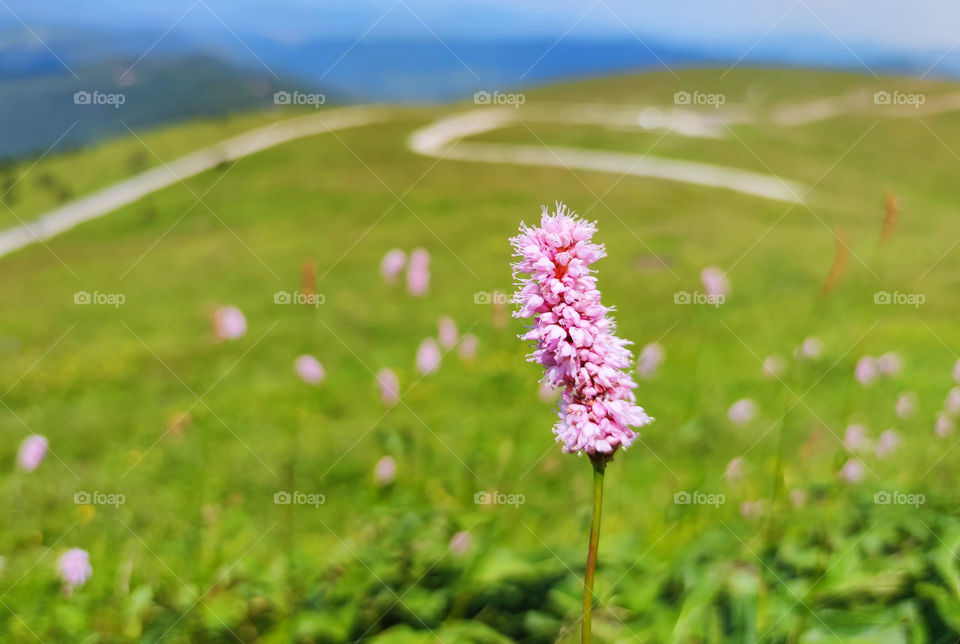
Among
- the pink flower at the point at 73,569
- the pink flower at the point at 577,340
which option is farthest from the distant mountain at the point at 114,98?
the pink flower at the point at 577,340

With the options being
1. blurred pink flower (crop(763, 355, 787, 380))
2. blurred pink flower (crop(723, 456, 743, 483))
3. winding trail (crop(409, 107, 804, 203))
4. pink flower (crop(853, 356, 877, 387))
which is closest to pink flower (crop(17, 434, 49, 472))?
blurred pink flower (crop(723, 456, 743, 483))

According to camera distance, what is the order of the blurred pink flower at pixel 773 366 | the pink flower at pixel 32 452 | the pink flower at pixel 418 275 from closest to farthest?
the pink flower at pixel 32 452
the pink flower at pixel 418 275
the blurred pink flower at pixel 773 366

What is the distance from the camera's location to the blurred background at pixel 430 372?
409 centimetres

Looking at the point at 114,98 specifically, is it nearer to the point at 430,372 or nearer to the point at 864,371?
the point at 430,372

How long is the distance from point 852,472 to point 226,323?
14.5 ft

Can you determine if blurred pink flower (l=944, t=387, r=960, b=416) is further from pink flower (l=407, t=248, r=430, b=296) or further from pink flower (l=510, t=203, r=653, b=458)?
pink flower (l=510, t=203, r=653, b=458)

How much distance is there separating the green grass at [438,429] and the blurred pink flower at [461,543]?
0.37ft

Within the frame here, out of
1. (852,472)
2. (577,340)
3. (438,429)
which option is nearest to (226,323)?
(577,340)

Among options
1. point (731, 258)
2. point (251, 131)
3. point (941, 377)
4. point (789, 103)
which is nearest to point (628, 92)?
point (789, 103)

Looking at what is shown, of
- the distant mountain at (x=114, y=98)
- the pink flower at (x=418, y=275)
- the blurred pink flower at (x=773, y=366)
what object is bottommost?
the blurred pink flower at (x=773, y=366)

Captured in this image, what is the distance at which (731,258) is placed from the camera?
20.8 metres

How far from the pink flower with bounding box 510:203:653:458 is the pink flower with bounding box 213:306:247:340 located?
10.4 ft

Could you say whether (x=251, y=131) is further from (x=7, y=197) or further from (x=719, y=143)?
(x=719, y=143)

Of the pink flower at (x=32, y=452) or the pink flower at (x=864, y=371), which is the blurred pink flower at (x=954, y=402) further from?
the pink flower at (x=32, y=452)
